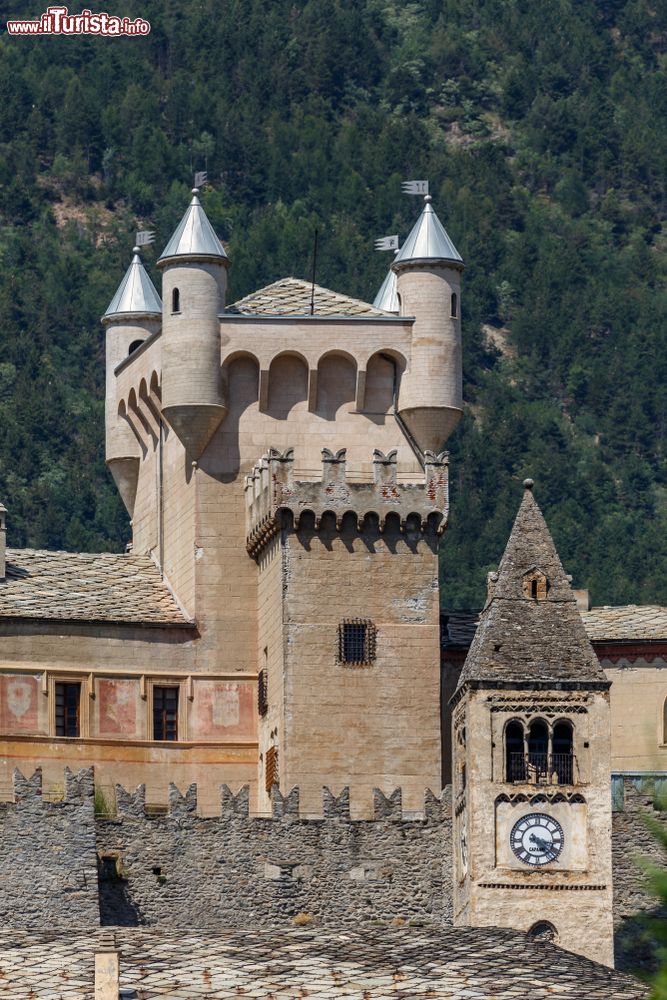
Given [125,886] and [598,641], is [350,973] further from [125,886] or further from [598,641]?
[598,641]

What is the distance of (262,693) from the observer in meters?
90.9

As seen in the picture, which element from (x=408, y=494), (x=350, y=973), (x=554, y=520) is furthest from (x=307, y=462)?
(x=554, y=520)

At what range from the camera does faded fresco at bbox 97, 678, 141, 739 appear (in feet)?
296

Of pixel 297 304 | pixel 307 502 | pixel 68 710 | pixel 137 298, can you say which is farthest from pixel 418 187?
pixel 68 710

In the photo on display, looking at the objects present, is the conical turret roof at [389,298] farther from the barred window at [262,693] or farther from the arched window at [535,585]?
the arched window at [535,585]

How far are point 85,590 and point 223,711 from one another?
4821 mm

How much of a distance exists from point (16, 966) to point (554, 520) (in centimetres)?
9997

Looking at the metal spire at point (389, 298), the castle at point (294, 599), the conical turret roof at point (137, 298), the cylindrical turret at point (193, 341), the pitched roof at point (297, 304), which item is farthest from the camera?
the conical turret roof at point (137, 298)

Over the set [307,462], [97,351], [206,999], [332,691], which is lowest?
[206,999]

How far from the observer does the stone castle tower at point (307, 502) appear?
88.4m

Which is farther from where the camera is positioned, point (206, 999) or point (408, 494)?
point (408, 494)

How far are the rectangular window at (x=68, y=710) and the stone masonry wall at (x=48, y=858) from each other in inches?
287

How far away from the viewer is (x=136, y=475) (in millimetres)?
100312

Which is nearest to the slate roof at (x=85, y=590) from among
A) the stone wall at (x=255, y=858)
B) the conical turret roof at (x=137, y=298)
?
the stone wall at (x=255, y=858)
